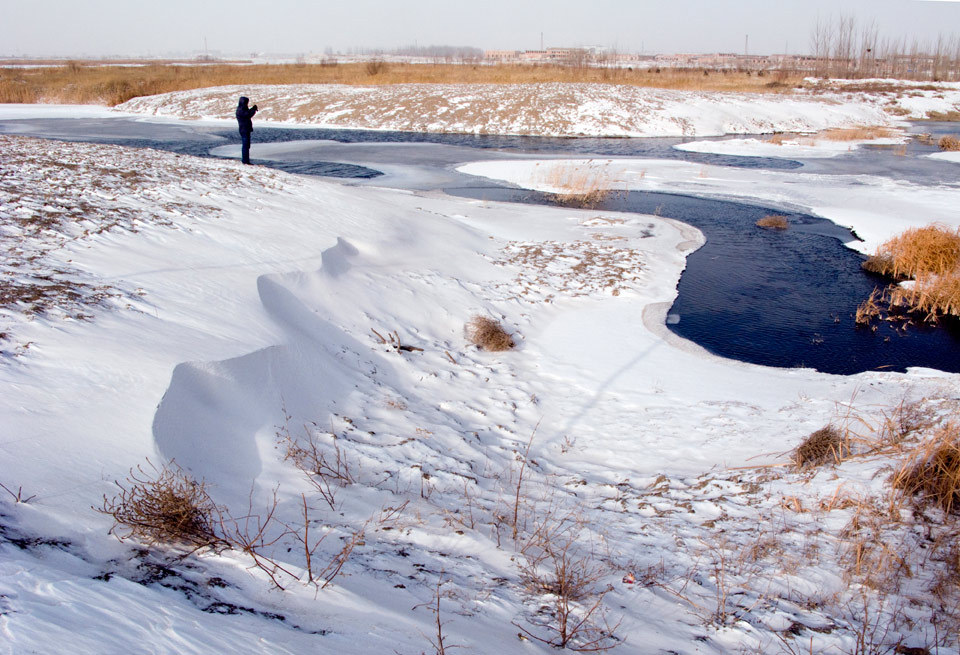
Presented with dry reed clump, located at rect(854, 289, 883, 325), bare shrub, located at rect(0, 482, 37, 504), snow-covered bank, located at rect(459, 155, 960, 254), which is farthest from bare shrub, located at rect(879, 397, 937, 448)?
snow-covered bank, located at rect(459, 155, 960, 254)

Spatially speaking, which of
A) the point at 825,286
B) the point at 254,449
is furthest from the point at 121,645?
the point at 825,286

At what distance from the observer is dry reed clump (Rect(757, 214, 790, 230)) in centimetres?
1239

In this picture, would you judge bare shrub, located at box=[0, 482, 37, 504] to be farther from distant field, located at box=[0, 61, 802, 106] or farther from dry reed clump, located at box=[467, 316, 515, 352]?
distant field, located at box=[0, 61, 802, 106]

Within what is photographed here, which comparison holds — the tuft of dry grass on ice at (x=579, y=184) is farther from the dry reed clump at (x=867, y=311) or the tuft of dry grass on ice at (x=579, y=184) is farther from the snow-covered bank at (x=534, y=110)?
the snow-covered bank at (x=534, y=110)

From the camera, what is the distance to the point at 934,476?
145 inches

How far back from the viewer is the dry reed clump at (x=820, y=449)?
4422mm

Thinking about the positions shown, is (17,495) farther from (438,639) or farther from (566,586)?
(566,586)

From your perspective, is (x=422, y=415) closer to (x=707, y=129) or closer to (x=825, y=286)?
(x=825, y=286)

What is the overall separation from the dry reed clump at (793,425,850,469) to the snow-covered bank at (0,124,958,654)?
128 mm

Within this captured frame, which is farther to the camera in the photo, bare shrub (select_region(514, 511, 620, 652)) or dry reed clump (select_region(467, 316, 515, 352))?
dry reed clump (select_region(467, 316, 515, 352))

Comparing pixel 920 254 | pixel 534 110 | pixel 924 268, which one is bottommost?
pixel 924 268

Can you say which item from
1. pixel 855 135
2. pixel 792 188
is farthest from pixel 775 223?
pixel 855 135

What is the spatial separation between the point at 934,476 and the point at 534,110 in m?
27.8

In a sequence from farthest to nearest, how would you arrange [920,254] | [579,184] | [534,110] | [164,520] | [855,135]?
[534,110], [855,135], [579,184], [920,254], [164,520]
